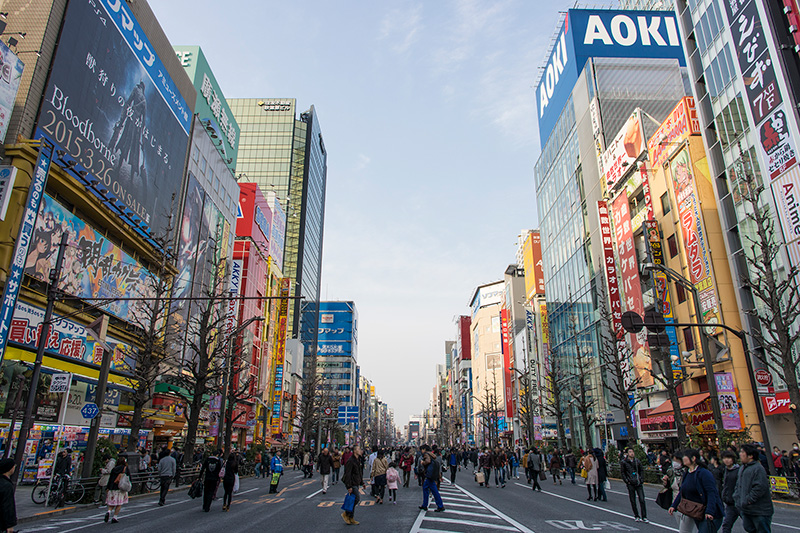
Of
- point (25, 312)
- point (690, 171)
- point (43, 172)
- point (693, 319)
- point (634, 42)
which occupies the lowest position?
point (25, 312)

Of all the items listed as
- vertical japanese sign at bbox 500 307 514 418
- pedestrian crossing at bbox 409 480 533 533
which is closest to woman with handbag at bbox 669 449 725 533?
pedestrian crossing at bbox 409 480 533 533

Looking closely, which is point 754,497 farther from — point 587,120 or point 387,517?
point 587,120

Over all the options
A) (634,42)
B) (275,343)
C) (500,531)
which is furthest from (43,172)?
(634,42)

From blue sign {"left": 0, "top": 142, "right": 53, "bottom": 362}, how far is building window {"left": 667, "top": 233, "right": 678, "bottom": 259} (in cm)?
3611

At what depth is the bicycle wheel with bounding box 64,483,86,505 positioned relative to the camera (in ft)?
51.9

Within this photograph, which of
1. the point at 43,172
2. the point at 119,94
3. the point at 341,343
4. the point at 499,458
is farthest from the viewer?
the point at 341,343

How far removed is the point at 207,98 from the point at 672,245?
1677 inches

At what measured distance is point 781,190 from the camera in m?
23.8

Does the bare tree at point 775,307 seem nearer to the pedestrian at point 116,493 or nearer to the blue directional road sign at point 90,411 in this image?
the pedestrian at point 116,493

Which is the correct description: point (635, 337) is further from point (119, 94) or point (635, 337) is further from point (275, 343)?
point (275, 343)

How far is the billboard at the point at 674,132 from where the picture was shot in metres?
33.8

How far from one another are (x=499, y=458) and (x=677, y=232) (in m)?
20.3

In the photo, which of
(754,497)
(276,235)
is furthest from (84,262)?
(276,235)

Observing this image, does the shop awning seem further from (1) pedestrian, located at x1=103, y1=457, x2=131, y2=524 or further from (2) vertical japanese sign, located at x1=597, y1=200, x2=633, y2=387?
(1) pedestrian, located at x1=103, y1=457, x2=131, y2=524
